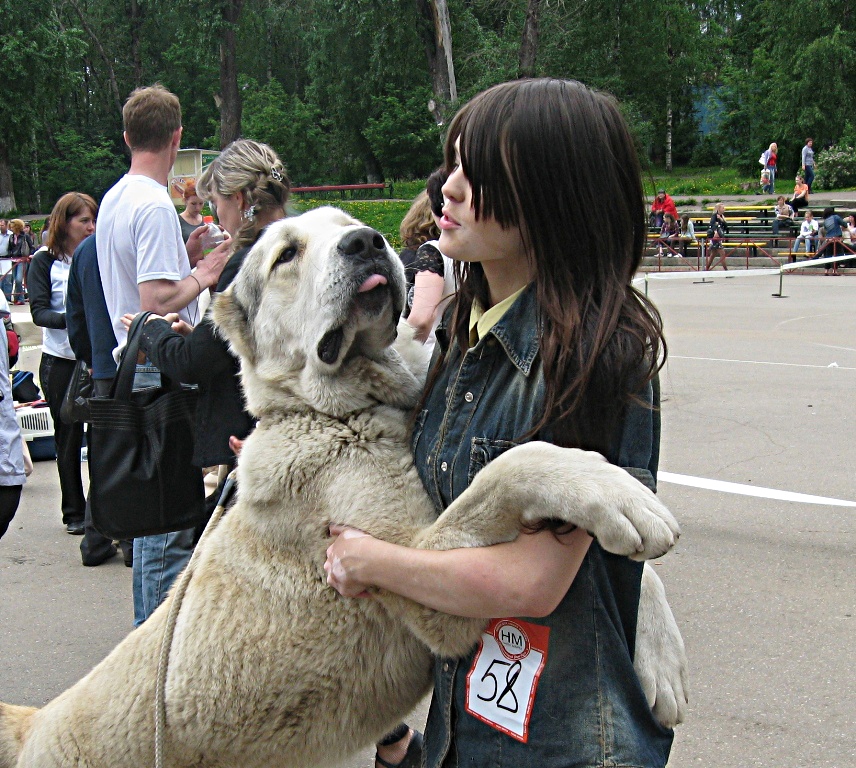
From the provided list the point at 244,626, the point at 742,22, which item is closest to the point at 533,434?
the point at 244,626

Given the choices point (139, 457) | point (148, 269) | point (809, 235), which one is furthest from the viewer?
point (809, 235)

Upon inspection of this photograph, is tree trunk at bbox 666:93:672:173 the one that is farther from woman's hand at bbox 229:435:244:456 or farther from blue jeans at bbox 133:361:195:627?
woman's hand at bbox 229:435:244:456

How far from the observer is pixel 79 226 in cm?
676

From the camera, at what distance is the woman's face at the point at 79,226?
22.1ft

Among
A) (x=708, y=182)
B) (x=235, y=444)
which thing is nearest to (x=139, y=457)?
(x=235, y=444)

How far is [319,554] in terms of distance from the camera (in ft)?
7.43

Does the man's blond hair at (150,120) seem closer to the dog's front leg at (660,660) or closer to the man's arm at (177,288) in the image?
the man's arm at (177,288)

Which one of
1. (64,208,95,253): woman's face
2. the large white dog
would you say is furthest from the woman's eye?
(64,208,95,253): woman's face

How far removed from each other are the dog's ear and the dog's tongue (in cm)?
49

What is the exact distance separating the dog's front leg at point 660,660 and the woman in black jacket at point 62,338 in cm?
522

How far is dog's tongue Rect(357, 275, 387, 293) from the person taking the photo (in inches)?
98.3

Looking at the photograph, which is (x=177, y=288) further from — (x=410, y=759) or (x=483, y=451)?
(x=483, y=451)

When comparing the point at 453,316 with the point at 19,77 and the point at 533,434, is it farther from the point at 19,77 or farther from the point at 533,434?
the point at 19,77

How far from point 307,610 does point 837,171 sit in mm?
37880
